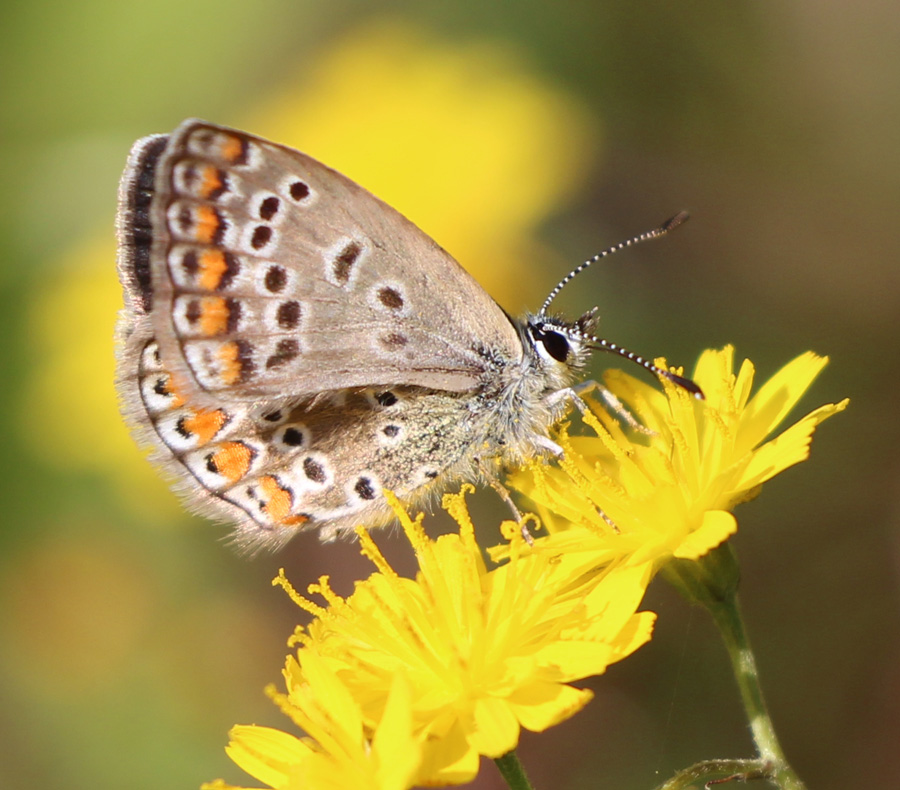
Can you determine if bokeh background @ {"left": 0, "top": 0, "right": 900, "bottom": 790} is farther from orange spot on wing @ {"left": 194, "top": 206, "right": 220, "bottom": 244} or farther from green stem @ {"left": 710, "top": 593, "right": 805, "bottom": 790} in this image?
orange spot on wing @ {"left": 194, "top": 206, "right": 220, "bottom": 244}

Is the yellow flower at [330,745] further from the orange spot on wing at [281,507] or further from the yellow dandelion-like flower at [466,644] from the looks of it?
the orange spot on wing at [281,507]

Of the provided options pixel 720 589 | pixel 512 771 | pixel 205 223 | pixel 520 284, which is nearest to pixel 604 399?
pixel 720 589

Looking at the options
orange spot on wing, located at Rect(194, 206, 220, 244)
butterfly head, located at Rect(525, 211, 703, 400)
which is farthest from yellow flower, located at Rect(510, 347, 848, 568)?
orange spot on wing, located at Rect(194, 206, 220, 244)

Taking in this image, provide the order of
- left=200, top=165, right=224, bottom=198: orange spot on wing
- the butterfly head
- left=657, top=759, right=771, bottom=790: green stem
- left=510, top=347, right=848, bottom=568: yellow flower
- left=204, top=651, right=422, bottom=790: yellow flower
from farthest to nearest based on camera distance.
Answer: the butterfly head < left=200, top=165, right=224, bottom=198: orange spot on wing < left=510, top=347, right=848, bottom=568: yellow flower < left=657, top=759, right=771, bottom=790: green stem < left=204, top=651, right=422, bottom=790: yellow flower

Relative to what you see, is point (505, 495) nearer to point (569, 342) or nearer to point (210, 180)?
point (569, 342)

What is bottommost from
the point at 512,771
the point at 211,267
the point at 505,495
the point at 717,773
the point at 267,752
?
the point at 717,773
